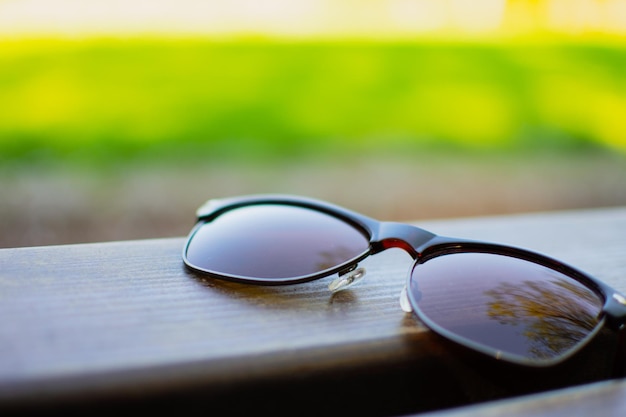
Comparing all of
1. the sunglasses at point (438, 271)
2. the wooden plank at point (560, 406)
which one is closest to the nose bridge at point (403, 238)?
the sunglasses at point (438, 271)

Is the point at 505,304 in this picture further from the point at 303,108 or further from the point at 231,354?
the point at 303,108

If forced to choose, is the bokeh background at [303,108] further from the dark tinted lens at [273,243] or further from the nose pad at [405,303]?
the nose pad at [405,303]

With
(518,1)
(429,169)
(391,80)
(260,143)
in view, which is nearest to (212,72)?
(260,143)

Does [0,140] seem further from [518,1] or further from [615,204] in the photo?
[518,1]

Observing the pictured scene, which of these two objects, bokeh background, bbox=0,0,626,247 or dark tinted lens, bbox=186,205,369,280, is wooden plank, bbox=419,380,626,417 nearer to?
dark tinted lens, bbox=186,205,369,280

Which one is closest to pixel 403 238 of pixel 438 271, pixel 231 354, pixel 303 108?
pixel 438 271

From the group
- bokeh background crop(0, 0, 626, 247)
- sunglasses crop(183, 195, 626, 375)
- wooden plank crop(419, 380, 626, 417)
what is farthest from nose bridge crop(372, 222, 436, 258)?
bokeh background crop(0, 0, 626, 247)

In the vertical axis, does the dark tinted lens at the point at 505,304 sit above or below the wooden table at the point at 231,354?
above
